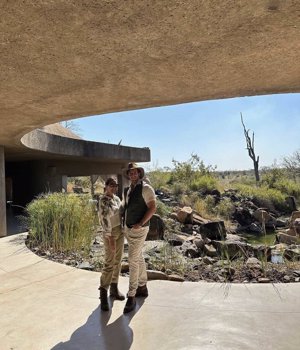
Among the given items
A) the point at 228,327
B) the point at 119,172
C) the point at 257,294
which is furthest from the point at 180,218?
the point at 228,327

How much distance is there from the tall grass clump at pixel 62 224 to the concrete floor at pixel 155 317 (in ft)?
6.21

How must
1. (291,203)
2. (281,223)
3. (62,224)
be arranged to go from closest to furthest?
1. (62,224)
2. (281,223)
3. (291,203)

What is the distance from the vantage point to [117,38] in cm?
263

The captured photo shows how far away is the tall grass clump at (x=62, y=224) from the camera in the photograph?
6.64 m

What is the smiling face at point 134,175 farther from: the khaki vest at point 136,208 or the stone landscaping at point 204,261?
the stone landscaping at point 204,261

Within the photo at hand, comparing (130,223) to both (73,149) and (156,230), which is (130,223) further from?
(73,149)

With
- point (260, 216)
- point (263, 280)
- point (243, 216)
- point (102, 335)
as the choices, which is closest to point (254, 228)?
point (260, 216)

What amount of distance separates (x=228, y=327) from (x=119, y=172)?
40.7 feet

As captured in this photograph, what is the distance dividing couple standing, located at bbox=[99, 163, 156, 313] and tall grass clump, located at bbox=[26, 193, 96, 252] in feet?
8.94

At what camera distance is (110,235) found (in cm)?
371

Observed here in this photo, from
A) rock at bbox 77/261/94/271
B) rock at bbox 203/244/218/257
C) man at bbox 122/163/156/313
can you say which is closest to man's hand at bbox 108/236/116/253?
man at bbox 122/163/156/313

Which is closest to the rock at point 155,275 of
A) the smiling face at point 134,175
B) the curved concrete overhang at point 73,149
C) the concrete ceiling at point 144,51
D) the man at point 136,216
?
the man at point 136,216

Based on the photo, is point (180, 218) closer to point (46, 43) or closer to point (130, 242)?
point (130, 242)

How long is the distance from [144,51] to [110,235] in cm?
189
